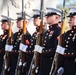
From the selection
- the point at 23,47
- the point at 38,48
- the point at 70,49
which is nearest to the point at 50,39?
the point at 38,48

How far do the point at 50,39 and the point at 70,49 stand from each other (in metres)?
0.46

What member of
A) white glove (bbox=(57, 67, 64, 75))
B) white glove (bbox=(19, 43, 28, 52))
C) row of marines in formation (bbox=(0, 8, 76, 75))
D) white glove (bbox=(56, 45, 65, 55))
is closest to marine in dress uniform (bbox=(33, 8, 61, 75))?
row of marines in formation (bbox=(0, 8, 76, 75))

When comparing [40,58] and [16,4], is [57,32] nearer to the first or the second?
[40,58]

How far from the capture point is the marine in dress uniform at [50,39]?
16.7 ft

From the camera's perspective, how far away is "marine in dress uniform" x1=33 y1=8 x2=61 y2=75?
508cm

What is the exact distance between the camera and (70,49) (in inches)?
186

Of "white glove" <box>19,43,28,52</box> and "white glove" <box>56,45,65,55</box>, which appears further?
"white glove" <box>19,43,28,52</box>

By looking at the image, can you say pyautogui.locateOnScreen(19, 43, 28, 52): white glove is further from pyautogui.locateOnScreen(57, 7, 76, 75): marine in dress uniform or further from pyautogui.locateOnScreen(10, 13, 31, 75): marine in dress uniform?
pyautogui.locateOnScreen(57, 7, 76, 75): marine in dress uniform

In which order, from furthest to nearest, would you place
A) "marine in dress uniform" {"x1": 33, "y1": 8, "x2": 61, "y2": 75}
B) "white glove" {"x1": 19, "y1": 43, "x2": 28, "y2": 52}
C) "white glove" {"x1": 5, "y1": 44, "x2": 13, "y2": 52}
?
"white glove" {"x1": 5, "y1": 44, "x2": 13, "y2": 52} → "white glove" {"x1": 19, "y1": 43, "x2": 28, "y2": 52} → "marine in dress uniform" {"x1": 33, "y1": 8, "x2": 61, "y2": 75}

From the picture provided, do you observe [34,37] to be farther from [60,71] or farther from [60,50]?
[60,71]

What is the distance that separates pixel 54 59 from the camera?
16.1ft

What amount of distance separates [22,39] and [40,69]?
74 cm

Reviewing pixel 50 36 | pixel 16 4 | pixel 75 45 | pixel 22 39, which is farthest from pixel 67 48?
pixel 16 4

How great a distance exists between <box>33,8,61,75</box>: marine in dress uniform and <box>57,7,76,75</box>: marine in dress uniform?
286 millimetres
